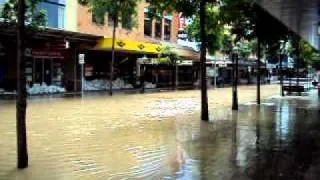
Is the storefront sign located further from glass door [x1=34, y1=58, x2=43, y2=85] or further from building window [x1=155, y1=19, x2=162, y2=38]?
building window [x1=155, y1=19, x2=162, y2=38]

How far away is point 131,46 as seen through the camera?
50.0m

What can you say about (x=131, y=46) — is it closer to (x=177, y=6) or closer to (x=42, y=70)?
(x=42, y=70)

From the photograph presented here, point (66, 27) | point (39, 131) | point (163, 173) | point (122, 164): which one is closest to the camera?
point (163, 173)

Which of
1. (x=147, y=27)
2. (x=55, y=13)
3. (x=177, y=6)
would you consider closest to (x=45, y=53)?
(x=55, y=13)

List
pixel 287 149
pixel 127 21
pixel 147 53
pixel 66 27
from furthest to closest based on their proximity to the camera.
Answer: pixel 147 53, pixel 66 27, pixel 127 21, pixel 287 149

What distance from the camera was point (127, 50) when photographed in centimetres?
5028

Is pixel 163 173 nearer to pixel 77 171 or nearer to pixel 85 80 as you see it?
pixel 77 171

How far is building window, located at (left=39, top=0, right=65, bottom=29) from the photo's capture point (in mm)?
42625

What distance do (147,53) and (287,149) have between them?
41561mm

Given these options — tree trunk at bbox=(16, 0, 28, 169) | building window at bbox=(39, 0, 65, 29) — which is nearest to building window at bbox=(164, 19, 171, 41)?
building window at bbox=(39, 0, 65, 29)

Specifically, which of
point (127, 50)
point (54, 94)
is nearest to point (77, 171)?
point (54, 94)

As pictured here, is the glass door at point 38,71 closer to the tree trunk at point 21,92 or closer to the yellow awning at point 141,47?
the yellow awning at point 141,47

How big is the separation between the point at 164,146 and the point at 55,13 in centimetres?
3045

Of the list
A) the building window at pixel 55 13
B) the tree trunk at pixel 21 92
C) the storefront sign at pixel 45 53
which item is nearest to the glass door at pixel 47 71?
the storefront sign at pixel 45 53
